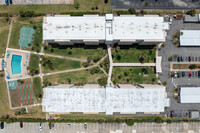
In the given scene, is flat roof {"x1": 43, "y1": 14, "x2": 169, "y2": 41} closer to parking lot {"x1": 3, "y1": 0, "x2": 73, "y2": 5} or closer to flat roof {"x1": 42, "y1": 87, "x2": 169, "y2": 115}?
parking lot {"x1": 3, "y1": 0, "x2": 73, "y2": 5}

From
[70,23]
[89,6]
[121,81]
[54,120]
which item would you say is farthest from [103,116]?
[89,6]

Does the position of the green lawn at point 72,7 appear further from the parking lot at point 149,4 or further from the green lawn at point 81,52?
the green lawn at point 81,52

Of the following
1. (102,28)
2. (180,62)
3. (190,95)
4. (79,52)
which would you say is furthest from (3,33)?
(190,95)

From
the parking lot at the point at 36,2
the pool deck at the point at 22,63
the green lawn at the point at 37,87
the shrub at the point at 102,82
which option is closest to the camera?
the shrub at the point at 102,82

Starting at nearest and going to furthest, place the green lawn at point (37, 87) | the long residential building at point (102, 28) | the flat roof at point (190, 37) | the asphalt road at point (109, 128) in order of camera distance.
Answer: the long residential building at point (102, 28), the flat roof at point (190, 37), the green lawn at point (37, 87), the asphalt road at point (109, 128)

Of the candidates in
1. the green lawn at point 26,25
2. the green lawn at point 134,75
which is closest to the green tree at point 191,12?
the green lawn at point 134,75

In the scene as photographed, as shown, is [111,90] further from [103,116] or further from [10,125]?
[10,125]

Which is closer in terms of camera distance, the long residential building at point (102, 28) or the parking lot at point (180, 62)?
the long residential building at point (102, 28)
